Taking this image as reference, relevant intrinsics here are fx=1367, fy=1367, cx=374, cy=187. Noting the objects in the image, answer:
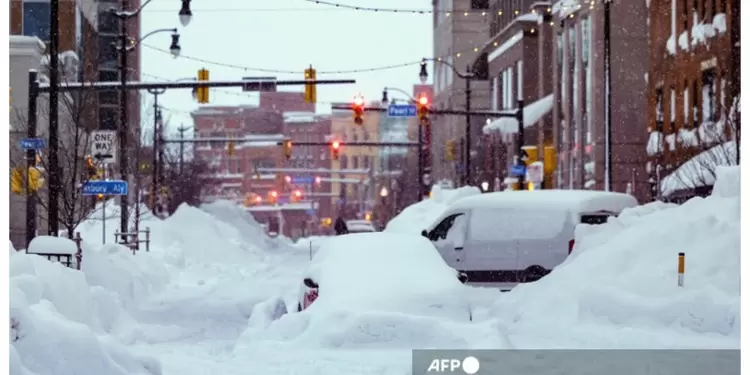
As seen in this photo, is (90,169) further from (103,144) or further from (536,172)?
(536,172)

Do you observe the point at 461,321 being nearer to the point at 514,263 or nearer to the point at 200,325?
the point at 200,325

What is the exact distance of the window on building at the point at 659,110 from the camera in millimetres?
47641

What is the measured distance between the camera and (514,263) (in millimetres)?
23797

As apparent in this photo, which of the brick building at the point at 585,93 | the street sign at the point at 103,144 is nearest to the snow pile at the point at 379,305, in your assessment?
the street sign at the point at 103,144

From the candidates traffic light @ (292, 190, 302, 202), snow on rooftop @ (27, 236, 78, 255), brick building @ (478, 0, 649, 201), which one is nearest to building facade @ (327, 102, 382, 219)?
traffic light @ (292, 190, 302, 202)

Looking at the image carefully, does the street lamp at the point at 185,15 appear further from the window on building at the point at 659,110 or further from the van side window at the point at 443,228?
the window on building at the point at 659,110

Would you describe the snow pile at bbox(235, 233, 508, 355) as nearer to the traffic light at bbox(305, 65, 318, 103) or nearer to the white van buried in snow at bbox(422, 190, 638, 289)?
the white van buried in snow at bbox(422, 190, 638, 289)

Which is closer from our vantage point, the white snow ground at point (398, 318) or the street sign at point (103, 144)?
the white snow ground at point (398, 318)

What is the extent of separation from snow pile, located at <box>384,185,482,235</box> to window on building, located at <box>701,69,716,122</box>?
10.2m

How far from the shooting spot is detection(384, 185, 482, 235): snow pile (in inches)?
1841

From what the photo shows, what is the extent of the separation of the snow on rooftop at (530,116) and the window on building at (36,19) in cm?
2557

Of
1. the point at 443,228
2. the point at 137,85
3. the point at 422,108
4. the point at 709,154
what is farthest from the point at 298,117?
the point at 443,228
